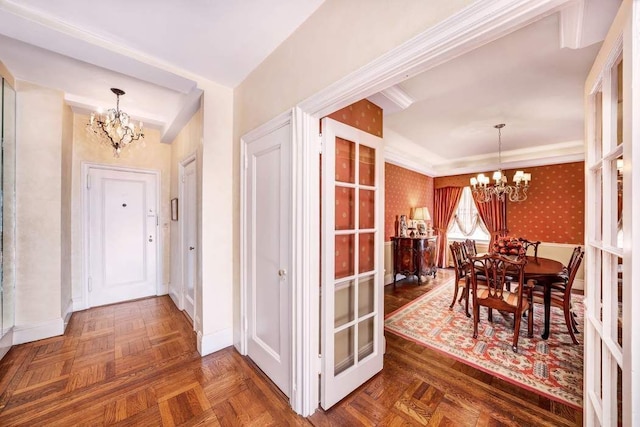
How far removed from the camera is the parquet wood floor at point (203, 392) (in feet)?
5.34

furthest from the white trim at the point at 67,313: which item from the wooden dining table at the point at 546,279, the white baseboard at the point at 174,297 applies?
the wooden dining table at the point at 546,279

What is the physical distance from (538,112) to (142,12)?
4306 mm

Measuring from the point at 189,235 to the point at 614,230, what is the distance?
3513 mm

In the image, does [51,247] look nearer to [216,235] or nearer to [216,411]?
[216,235]

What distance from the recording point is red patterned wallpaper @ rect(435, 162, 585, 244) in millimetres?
4527

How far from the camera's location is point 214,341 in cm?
241

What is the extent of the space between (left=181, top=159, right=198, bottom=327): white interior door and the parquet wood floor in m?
0.58

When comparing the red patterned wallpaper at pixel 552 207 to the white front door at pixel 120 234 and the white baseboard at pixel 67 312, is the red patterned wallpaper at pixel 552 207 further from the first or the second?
the white baseboard at pixel 67 312

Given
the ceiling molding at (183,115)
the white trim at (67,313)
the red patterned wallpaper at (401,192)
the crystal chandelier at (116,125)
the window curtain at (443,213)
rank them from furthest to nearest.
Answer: the window curtain at (443,213) < the red patterned wallpaper at (401,192) < the white trim at (67,313) < the crystal chandelier at (116,125) < the ceiling molding at (183,115)

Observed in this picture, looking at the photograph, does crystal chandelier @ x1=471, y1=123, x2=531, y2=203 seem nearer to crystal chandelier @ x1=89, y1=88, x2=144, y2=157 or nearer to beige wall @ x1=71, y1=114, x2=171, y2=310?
crystal chandelier @ x1=89, y1=88, x2=144, y2=157

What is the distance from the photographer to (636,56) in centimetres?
70

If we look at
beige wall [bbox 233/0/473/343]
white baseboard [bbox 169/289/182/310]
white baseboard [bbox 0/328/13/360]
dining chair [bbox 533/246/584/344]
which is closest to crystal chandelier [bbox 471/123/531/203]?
dining chair [bbox 533/246/584/344]

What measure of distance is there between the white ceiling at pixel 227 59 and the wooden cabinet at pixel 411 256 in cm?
210

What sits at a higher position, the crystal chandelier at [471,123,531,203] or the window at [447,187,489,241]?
the crystal chandelier at [471,123,531,203]
